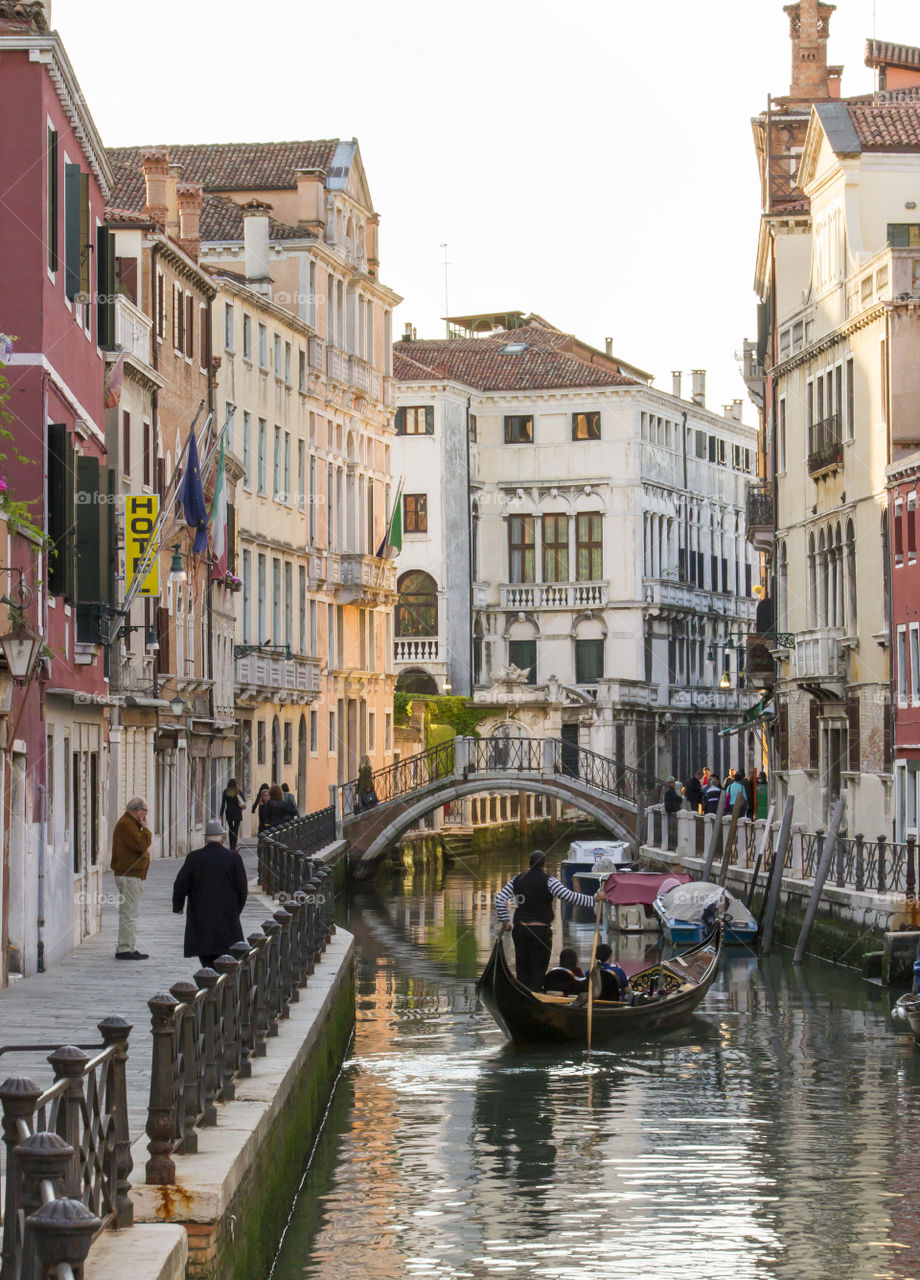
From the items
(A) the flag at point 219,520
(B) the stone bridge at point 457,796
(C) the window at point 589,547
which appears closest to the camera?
(A) the flag at point 219,520

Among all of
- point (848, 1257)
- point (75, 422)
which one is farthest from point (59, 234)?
point (848, 1257)

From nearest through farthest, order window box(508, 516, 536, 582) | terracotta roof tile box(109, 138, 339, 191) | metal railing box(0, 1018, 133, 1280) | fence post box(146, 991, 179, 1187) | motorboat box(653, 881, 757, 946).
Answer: metal railing box(0, 1018, 133, 1280) → fence post box(146, 991, 179, 1187) → motorboat box(653, 881, 757, 946) → terracotta roof tile box(109, 138, 339, 191) → window box(508, 516, 536, 582)

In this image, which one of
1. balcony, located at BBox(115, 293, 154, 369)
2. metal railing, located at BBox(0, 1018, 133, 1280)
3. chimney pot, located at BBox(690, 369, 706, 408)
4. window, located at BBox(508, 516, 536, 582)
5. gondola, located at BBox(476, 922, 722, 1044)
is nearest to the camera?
metal railing, located at BBox(0, 1018, 133, 1280)

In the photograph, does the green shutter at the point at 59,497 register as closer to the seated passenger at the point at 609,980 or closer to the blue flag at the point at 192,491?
the seated passenger at the point at 609,980

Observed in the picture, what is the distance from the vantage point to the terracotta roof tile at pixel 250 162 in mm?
55562

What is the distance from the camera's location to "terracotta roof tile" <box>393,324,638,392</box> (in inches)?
2902

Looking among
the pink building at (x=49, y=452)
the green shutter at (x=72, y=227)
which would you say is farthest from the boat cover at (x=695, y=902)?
the green shutter at (x=72, y=227)

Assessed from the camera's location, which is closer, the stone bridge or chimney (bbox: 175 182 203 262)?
chimney (bbox: 175 182 203 262)

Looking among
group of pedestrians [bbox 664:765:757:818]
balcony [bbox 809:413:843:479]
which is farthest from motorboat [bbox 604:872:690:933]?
balcony [bbox 809:413:843:479]

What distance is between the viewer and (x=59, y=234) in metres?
18.5

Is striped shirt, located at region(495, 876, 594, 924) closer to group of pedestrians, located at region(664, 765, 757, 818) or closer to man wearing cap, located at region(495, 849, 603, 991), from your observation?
man wearing cap, located at region(495, 849, 603, 991)

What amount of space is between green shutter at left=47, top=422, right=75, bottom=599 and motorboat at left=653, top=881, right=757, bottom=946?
16.3 meters

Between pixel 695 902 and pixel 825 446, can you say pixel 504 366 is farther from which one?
pixel 695 902

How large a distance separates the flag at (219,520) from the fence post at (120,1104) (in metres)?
28.3
